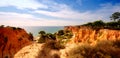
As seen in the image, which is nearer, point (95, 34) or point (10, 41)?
point (10, 41)

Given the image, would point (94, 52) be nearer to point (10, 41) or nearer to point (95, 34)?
point (10, 41)

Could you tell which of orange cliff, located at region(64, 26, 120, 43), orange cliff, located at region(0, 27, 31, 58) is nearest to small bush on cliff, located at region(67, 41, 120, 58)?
orange cliff, located at region(0, 27, 31, 58)

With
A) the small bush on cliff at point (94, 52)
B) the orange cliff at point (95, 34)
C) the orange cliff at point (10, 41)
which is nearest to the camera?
the small bush on cliff at point (94, 52)

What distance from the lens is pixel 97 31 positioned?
113 feet

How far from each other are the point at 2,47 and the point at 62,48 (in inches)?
506

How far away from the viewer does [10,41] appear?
78.0ft

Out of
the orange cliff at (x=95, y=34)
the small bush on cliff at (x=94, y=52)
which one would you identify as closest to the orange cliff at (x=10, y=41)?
the orange cliff at (x=95, y=34)

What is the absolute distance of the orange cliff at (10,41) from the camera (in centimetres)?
2247

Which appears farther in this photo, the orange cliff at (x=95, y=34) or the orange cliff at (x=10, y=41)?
the orange cliff at (x=95, y=34)

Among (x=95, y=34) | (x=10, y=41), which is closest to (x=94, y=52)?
(x=10, y=41)

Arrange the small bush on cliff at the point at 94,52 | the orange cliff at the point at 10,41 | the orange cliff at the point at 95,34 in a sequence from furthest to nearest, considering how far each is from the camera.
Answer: the orange cliff at the point at 95,34, the orange cliff at the point at 10,41, the small bush on cliff at the point at 94,52

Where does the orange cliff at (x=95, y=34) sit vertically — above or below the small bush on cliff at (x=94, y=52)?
below

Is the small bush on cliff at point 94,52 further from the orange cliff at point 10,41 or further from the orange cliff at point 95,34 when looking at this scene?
the orange cliff at point 95,34

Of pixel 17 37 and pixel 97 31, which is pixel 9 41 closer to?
pixel 17 37
